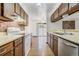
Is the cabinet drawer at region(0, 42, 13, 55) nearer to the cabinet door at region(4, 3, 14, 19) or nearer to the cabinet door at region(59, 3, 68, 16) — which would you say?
the cabinet door at region(4, 3, 14, 19)

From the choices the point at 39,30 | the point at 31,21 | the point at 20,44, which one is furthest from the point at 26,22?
the point at 20,44

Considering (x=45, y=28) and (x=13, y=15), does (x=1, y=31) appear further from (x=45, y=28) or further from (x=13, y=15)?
(x=45, y=28)

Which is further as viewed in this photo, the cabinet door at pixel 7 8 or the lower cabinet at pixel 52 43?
the lower cabinet at pixel 52 43

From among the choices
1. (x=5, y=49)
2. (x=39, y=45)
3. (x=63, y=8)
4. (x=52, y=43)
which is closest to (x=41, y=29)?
(x=39, y=45)

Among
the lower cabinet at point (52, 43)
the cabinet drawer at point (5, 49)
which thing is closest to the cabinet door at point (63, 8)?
the lower cabinet at point (52, 43)

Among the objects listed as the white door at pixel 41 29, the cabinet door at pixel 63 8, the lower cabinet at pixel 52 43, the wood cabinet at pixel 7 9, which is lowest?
the lower cabinet at pixel 52 43

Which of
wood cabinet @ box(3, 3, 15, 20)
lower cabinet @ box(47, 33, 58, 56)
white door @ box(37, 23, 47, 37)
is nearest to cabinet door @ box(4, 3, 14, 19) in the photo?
wood cabinet @ box(3, 3, 15, 20)

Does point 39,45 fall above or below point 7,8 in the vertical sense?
below

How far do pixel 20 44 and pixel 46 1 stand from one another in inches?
32.8

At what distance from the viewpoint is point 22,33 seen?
216 centimetres

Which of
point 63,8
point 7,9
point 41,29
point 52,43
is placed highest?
point 63,8

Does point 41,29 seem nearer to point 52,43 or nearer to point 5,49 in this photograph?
point 52,43

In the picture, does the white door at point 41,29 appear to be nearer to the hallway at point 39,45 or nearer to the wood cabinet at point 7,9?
the hallway at point 39,45

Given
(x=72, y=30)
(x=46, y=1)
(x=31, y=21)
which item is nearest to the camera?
(x=46, y=1)
